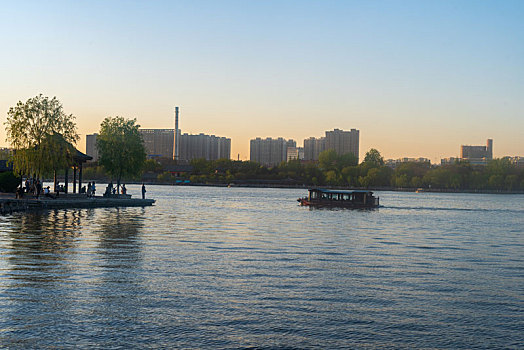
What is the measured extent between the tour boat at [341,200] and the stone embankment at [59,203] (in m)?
28.5

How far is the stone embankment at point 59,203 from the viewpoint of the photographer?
159 feet

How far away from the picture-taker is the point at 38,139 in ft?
195

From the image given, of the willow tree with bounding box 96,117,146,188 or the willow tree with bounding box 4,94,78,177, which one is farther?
the willow tree with bounding box 96,117,146,188

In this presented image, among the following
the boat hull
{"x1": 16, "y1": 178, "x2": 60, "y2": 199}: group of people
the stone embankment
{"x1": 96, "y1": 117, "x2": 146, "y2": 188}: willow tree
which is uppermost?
{"x1": 96, "y1": 117, "x2": 146, "y2": 188}: willow tree

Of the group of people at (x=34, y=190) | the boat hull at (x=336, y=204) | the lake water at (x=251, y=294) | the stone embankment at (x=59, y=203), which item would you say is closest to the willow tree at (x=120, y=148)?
the stone embankment at (x=59, y=203)

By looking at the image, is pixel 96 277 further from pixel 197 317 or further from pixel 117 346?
pixel 117 346

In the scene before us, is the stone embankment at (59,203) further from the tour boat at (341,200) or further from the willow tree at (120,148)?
the tour boat at (341,200)

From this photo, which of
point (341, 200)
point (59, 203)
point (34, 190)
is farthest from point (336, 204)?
point (34, 190)

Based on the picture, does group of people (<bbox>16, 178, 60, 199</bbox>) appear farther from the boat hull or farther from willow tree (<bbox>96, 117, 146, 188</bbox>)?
the boat hull

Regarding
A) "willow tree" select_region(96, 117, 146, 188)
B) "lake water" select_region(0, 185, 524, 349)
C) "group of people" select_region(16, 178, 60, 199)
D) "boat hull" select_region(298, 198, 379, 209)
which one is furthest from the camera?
"boat hull" select_region(298, 198, 379, 209)

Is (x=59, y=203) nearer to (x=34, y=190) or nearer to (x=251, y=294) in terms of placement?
(x=34, y=190)

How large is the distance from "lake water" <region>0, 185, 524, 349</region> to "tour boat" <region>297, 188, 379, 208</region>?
54568mm

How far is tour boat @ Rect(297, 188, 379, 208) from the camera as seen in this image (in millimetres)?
85438

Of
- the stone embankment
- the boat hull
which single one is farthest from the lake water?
the boat hull
